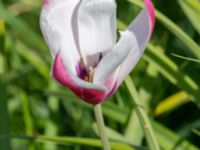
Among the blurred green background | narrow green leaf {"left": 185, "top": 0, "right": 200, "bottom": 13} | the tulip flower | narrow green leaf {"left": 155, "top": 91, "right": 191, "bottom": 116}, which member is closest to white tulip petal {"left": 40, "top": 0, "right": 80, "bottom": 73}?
the tulip flower

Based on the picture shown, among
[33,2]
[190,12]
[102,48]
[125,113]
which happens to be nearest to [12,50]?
[33,2]

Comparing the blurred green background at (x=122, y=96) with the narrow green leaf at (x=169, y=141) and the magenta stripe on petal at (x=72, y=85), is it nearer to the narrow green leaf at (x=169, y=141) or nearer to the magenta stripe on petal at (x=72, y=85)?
the narrow green leaf at (x=169, y=141)

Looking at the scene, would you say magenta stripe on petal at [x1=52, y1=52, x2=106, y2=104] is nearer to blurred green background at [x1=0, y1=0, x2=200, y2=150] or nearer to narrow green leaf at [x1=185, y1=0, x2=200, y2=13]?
blurred green background at [x1=0, y1=0, x2=200, y2=150]

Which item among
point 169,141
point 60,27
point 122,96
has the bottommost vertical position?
point 122,96

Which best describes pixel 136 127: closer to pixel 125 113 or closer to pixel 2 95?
pixel 125 113

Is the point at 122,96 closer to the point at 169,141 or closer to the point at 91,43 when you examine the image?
the point at 169,141

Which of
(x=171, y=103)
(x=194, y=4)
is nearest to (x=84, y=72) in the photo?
(x=194, y=4)

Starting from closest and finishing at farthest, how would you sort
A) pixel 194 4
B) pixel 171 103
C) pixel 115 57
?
pixel 115 57, pixel 194 4, pixel 171 103
